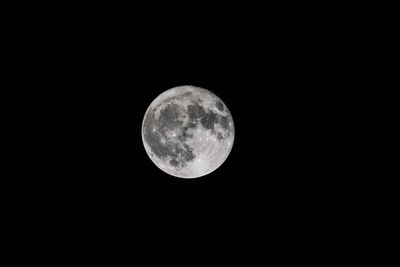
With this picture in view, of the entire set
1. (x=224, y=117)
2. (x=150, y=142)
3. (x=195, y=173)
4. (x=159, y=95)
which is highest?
(x=159, y=95)

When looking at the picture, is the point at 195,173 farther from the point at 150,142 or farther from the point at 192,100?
the point at 192,100

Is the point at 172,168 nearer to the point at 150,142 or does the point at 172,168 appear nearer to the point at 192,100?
the point at 150,142

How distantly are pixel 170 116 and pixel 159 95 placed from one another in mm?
681

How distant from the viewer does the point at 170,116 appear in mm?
4699

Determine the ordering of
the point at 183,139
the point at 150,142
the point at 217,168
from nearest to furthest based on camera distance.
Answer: the point at 183,139 < the point at 150,142 < the point at 217,168

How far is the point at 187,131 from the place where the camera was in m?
4.61

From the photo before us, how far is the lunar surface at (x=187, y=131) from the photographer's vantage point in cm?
466

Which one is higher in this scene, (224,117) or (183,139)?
(224,117)

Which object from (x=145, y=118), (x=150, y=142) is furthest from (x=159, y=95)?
(x=150, y=142)

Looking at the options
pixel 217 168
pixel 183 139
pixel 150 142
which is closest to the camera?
pixel 183 139

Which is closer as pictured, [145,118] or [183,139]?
[183,139]

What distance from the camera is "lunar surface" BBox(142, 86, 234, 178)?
15.3 ft

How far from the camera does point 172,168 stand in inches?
197

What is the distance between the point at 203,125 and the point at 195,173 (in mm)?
886
